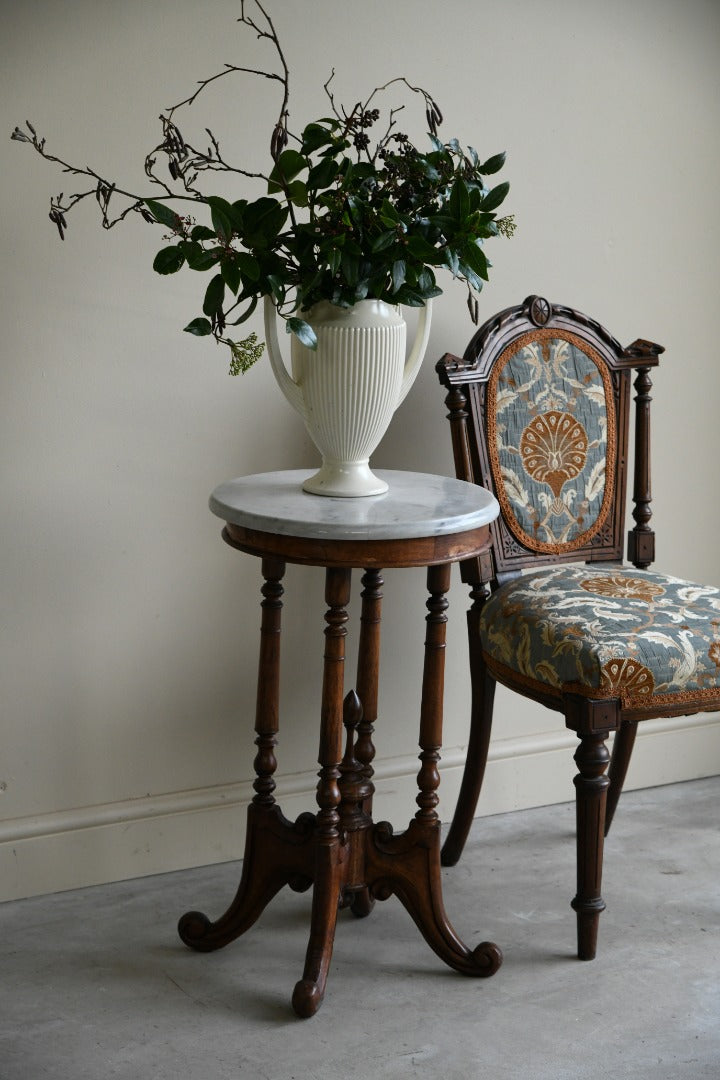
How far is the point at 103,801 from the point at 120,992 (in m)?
0.44

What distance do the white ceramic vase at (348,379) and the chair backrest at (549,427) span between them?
1.08 feet

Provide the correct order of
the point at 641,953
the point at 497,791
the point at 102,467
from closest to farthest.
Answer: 1. the point at 641,953
2. the point at 102,467
3. the point at 497,791

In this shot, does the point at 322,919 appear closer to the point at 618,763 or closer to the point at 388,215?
the point at 618,763

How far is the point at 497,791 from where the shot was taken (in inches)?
102

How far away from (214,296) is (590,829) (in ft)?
3.41

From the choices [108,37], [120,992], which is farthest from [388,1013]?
[108,37]

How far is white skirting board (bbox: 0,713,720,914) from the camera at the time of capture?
218 centimetres

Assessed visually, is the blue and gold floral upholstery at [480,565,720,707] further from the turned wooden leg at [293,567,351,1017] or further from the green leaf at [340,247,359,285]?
the green leaf at [340,247,359,285]

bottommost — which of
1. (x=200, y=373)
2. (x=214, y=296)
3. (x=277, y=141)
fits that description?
(x=200, y=373)

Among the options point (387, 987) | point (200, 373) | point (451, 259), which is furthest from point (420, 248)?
point (387, 987)

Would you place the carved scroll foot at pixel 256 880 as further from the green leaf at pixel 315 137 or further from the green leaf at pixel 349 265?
the green leaf at pixel 315 137

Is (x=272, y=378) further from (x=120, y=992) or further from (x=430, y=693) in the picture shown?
(x=120, y=992)

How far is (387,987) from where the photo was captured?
1906 mm

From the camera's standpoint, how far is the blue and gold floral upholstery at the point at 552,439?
2.21m
